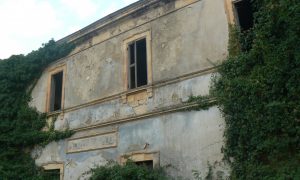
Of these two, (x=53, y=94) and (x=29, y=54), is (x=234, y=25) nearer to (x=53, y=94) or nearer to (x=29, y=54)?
(x=53, y=94)

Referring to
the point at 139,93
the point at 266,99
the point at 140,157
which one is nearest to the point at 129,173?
the point at 140,157

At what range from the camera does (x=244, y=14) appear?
9.66 m

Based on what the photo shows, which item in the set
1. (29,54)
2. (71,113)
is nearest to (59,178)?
(71,113)

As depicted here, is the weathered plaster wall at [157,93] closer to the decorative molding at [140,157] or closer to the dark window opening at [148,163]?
the decorative molding at [140,157]

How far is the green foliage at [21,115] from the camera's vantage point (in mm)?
13078

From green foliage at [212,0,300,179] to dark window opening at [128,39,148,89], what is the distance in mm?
3449

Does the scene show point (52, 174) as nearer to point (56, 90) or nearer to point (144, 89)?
point (56, 90)

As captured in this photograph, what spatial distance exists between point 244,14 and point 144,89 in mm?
3540

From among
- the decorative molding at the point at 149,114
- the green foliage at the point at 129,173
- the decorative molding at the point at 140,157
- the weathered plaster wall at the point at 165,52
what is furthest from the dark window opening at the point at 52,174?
the green foliage at the point at 129,173

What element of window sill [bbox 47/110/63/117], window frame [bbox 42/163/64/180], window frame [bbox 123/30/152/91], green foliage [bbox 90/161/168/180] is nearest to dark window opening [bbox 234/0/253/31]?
window frame [bbox 123/30/152/91]

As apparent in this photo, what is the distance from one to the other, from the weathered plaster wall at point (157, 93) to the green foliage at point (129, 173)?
1.77 feet

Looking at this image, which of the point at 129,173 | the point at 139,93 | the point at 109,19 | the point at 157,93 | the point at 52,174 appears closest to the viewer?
the point at 129,173

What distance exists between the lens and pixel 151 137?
9875 mm

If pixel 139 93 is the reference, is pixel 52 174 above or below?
below
